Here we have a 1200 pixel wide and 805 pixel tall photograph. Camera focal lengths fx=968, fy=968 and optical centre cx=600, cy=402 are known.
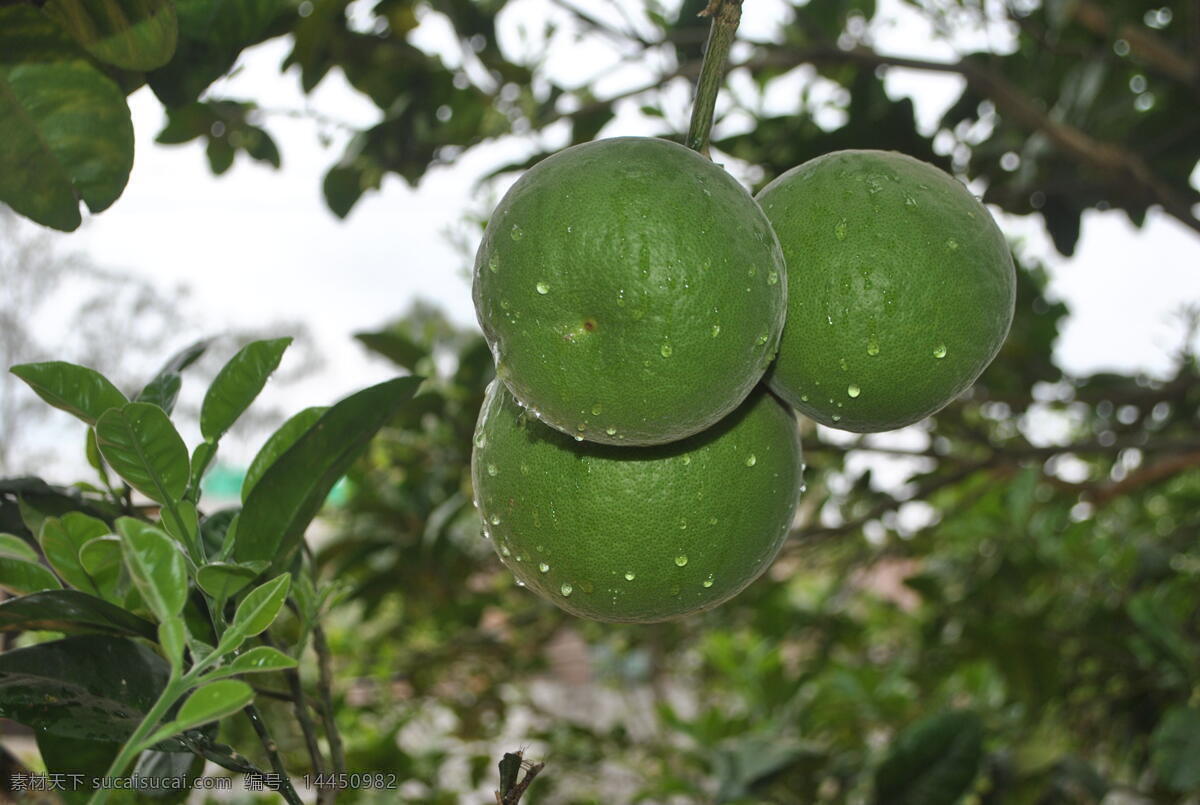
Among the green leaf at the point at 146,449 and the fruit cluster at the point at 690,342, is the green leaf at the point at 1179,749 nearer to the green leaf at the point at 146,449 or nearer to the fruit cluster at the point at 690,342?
the fruit cluster at the point at 690,342

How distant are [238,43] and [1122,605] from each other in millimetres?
2317

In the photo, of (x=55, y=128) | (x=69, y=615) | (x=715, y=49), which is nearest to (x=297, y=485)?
(x=69, y=615)

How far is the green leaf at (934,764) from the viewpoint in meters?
1.72

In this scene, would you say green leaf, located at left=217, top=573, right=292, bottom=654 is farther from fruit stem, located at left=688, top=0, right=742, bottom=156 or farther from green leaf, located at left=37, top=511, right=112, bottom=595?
fruit stem, located at left=688, top=0, right=742, bottom=156

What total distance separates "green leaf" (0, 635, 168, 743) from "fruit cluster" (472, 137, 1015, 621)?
1.20 ft

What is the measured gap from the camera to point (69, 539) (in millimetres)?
921

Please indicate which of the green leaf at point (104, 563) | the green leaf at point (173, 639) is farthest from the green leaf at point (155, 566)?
the green leaf at point (104, 563)

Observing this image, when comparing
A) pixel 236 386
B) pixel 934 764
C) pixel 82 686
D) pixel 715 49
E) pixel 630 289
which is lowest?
pixel 934 764

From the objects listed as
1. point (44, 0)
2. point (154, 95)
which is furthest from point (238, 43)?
point (44, 0)

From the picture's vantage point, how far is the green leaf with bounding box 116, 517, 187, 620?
2.08 ft

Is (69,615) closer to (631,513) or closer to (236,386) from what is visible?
(236,386)

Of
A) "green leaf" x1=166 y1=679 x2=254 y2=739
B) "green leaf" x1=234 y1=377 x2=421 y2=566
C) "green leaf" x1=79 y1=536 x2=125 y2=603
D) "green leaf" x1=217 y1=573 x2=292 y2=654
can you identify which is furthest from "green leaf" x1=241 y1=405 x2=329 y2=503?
"green leaf" x1=166 y1=679 x2=254 y2=739

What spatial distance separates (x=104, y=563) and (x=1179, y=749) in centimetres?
193

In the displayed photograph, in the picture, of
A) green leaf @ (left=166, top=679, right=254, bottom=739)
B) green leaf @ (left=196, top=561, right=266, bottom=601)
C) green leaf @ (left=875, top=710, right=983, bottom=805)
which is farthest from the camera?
green leaf @ (left=875, top=710, right=983, bottom=805)
